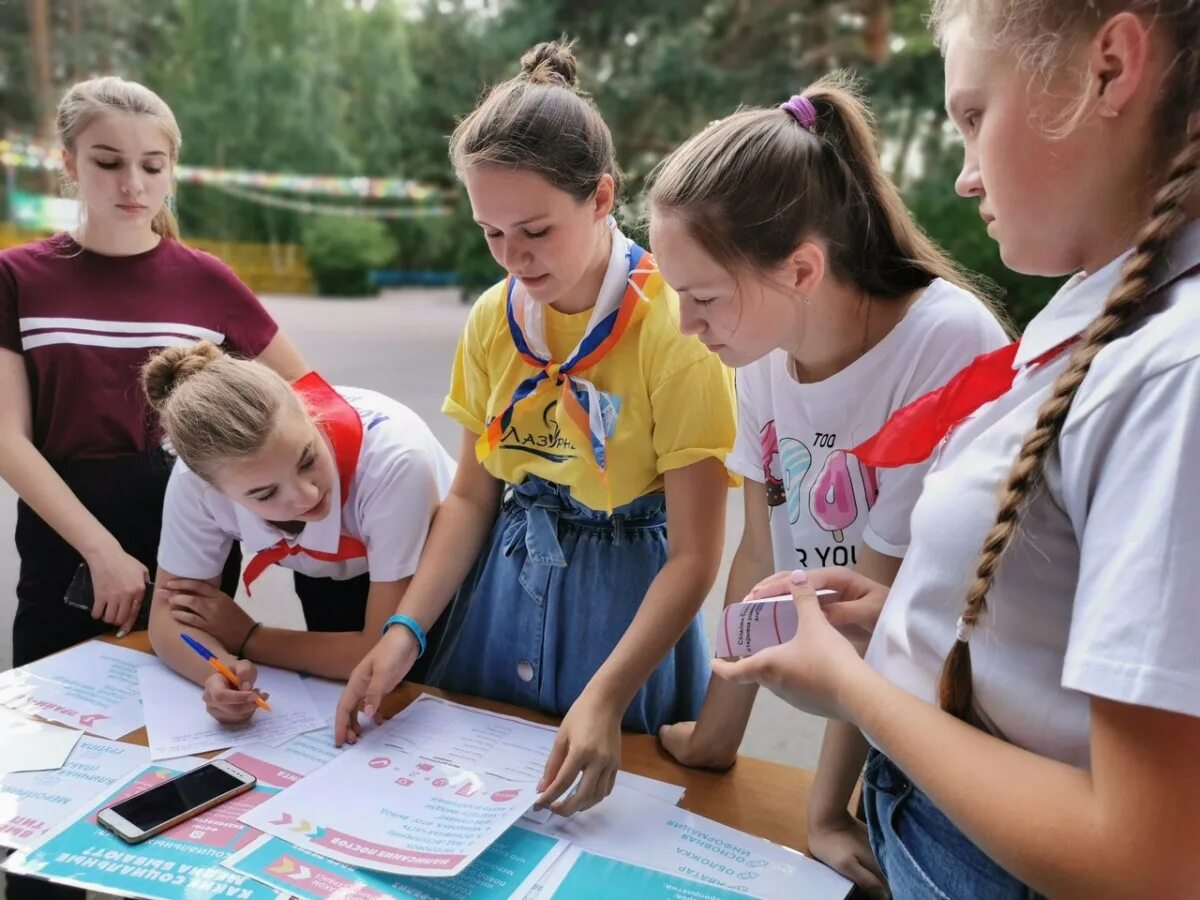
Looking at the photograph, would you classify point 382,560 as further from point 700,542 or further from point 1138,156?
point 1138,156

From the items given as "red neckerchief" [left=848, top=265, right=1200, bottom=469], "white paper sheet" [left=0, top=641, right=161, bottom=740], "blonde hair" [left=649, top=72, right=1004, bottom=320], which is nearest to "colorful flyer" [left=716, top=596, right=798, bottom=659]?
"red neckerchief" [left=848, top=265, right=1200, bottom=469]

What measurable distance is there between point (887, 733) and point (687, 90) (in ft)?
24.1

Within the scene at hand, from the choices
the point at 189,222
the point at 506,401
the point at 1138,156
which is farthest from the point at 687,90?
the point at 1138,156

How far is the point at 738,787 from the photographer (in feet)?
3.54

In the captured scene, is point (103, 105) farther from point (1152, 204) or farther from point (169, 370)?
point (1152, 204)

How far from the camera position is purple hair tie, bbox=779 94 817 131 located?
1.01m

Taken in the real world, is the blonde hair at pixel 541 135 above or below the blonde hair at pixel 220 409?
above

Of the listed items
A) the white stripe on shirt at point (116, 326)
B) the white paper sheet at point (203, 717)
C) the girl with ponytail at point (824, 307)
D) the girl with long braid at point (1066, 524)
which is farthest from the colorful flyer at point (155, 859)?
the white stripe on shirt at point (116, 326)

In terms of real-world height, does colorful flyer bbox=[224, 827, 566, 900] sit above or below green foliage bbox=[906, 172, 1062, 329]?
below

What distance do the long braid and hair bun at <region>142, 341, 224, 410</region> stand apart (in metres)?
1.09

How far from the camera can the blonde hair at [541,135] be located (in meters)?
1.14

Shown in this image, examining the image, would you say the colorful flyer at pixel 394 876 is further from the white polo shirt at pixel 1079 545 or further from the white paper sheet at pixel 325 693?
the white polo shirt at pixel 1079 545

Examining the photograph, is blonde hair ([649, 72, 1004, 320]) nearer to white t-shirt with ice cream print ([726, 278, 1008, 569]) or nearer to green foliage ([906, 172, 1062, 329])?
white t-shirt with ice cream print ([726, 278, 1008, 569])

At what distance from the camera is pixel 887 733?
630 mm
